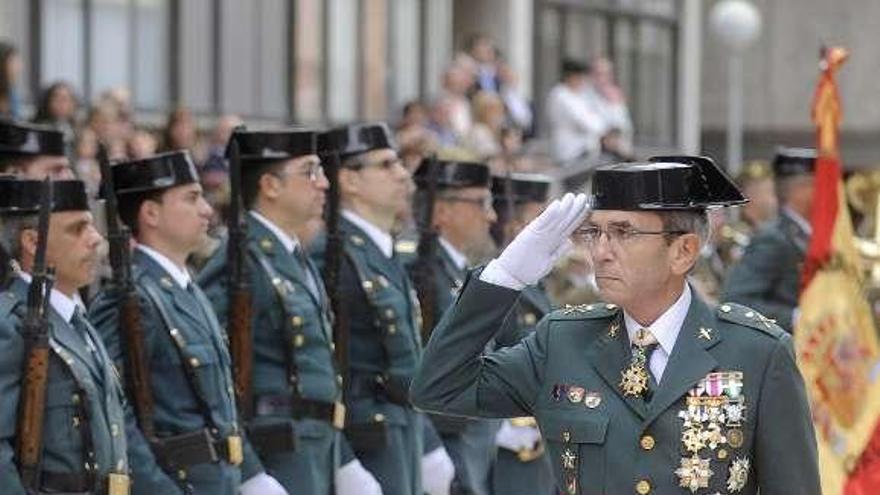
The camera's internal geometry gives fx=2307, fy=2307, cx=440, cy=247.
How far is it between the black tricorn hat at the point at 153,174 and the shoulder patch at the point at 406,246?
2064mm

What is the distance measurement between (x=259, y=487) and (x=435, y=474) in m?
1.51

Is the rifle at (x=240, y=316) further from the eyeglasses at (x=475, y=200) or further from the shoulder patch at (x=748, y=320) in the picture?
the shoulder patch at (x=748, y=320)

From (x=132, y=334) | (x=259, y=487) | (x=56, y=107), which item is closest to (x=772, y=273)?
(x=259, y=487)

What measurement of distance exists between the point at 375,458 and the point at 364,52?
45.7 feet

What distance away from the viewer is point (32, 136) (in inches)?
358

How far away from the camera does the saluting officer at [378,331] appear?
9055mm

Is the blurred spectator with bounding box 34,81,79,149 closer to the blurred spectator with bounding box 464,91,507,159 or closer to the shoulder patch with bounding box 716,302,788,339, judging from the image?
the blurred spectator with bounding box 464,91,507,159

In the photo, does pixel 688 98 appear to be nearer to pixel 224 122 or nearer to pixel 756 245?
pixel 224 122

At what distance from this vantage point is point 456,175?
10383 millimetres

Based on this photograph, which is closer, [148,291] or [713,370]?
[713,370]

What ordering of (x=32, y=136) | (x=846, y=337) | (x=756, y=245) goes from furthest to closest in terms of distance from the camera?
(x=756, y=245), (x=846, y=337), (x=32, y=136)

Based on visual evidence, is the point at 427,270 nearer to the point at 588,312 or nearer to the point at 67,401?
the point at 67,401

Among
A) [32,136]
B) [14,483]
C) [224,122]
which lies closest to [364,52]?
[224,122]

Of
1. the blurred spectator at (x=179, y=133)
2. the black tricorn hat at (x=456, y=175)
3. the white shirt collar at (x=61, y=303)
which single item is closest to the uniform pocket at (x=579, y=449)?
the white shirt collar at (x=61, y=303)
